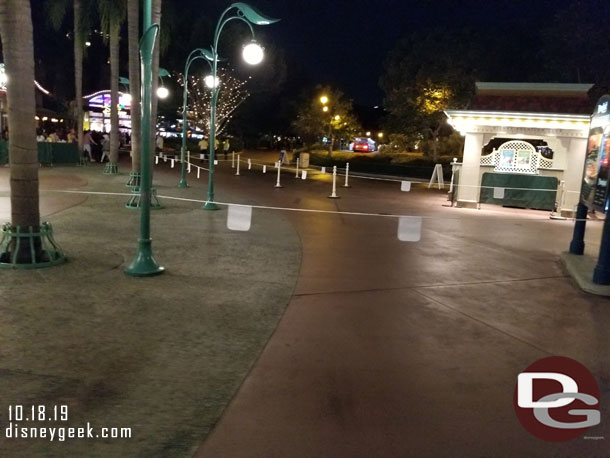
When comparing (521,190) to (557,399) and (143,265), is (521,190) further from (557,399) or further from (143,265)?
(557,399)

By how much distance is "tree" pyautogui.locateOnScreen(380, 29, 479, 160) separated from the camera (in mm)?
40438

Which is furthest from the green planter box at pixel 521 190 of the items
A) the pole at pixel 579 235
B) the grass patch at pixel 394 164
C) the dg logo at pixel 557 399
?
the grass patch at pixel 394 164

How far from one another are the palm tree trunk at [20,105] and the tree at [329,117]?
45228mm

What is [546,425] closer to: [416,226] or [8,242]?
[8,242]

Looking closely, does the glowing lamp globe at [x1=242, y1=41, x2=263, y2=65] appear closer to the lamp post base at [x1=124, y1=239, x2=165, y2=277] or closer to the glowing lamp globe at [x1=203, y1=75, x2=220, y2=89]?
the glowing lamp globe at [x1=203, y1=75, x2=220, y2=89]

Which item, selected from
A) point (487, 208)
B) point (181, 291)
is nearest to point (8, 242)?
point (181, 291)

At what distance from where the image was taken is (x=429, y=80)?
40.7 metres

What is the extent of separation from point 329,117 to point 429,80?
48.1ft

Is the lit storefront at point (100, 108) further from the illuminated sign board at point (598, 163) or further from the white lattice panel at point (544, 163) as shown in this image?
the illuminated sign board at point (598, 163)

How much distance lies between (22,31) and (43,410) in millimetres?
5823

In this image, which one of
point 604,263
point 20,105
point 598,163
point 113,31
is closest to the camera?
point 20,105

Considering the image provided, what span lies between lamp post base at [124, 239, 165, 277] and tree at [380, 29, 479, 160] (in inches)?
1331

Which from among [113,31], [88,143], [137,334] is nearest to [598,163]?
[137,334]

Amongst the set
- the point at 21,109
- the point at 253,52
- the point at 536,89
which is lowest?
the point at 21,109
